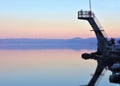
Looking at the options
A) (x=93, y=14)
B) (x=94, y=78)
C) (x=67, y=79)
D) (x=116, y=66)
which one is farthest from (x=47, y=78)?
(x=116, y=66)

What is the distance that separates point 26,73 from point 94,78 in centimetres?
1515

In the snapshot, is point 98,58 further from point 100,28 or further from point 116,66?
point 116,66

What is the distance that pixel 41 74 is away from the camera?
7319cm

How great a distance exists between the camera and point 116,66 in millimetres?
52062

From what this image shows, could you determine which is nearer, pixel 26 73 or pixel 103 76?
pixel 103 76

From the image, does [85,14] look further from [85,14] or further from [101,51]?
[101,51]

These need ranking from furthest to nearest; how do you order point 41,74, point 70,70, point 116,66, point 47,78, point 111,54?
point 70,70, point 41,74, point 47,78, point 111,54, point 116,66

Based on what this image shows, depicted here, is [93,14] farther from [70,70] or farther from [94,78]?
[70,70]

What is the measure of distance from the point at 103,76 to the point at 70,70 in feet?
54.4

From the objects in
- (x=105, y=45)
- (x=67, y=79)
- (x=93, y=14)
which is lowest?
(x=67, y=79)

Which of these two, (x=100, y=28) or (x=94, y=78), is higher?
(x=100, y=28)

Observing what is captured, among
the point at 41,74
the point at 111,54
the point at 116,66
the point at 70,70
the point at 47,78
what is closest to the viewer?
the point at 116,66

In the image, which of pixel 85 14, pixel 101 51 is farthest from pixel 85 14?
pixel 101 51

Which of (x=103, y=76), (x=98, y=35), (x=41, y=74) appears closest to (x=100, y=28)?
(x=98, y=35)
